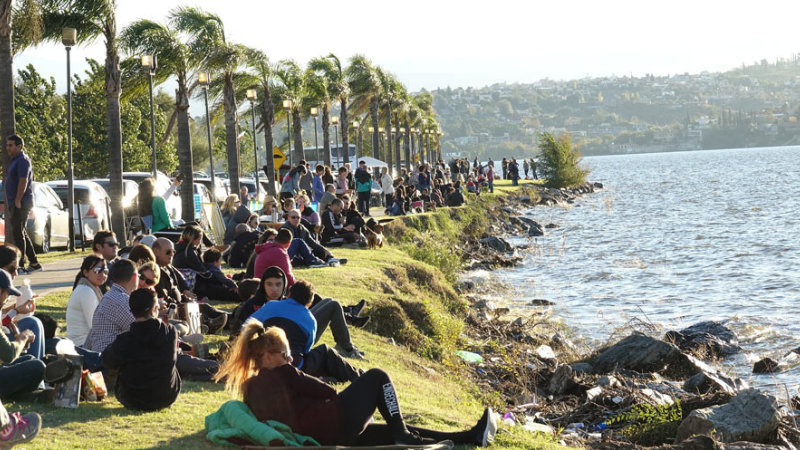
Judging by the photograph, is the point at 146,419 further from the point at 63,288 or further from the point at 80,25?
the point at 80,25

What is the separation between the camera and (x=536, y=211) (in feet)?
206

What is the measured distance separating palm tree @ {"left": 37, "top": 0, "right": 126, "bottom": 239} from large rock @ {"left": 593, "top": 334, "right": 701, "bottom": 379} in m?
13.4

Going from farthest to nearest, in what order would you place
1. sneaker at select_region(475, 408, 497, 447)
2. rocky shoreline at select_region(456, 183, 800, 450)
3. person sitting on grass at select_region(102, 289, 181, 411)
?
rocky shoreline at select_region(456, 183, 800, 450) → sneaker at select_region(475, 408, 497, 447) → person sitting on grass at select_region(102, 289, 181, 411)

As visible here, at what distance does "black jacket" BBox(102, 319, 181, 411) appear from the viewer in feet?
26.3

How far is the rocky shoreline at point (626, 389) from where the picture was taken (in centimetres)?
1092

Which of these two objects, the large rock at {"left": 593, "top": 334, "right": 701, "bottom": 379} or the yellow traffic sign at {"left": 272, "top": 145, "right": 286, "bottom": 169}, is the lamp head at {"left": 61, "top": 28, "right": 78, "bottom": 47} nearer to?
the large rock at {"left": 593, "top": 334, "right": 701, "bottom": 379}

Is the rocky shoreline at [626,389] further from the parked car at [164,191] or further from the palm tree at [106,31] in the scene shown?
the parked car at [164,191]

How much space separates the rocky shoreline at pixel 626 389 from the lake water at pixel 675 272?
130 centimetres

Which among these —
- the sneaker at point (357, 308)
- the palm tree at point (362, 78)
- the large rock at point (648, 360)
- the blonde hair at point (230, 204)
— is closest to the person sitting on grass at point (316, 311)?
the sneaker at point (357, 308)

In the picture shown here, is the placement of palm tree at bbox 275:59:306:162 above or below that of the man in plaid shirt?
above

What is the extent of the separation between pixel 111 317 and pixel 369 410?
9.47 ft

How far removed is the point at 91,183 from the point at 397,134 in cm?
5852

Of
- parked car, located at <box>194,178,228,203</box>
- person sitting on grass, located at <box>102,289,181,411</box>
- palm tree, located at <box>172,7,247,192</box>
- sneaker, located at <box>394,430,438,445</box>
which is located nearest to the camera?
sneaker, located at <box>394,430,438,445</box>

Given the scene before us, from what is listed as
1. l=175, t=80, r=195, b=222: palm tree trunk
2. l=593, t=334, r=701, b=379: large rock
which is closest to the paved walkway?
l=593, t=334, r=701, b=379: large rock
